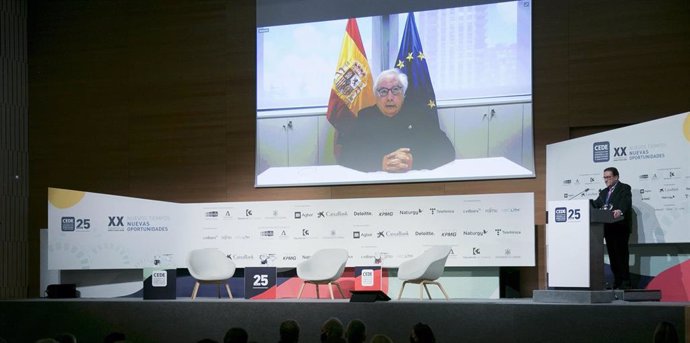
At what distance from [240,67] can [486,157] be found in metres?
3.21

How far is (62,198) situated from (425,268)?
4362mm

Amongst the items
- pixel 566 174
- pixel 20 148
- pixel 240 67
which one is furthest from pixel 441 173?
pixel 20 148

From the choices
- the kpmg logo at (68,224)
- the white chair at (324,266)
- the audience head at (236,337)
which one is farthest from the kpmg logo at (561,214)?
the kpmg logo at (68,224)

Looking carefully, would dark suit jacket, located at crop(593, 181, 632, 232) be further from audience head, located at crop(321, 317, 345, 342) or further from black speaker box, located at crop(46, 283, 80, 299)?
black speaker box, located at crop(46, 283, 80, 299)

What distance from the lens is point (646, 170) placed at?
836cm

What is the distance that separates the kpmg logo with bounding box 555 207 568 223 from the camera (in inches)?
294

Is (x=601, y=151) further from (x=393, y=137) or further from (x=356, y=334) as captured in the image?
(x=356, y=334)

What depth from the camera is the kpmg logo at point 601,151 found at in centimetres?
860

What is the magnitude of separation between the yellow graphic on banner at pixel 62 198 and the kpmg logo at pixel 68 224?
15cm

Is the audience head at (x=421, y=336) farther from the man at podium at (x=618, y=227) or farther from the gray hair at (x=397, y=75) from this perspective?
the gray hair at (x=397, y=75)

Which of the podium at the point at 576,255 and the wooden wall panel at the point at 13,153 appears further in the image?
the wooden wall panel at the point at 13,153

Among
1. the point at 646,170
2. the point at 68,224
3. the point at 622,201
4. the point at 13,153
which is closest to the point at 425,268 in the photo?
the point at 622,201

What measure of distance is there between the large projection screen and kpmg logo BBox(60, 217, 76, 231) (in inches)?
84.5

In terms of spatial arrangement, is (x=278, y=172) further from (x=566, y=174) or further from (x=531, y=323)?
(x=531, y=323)
